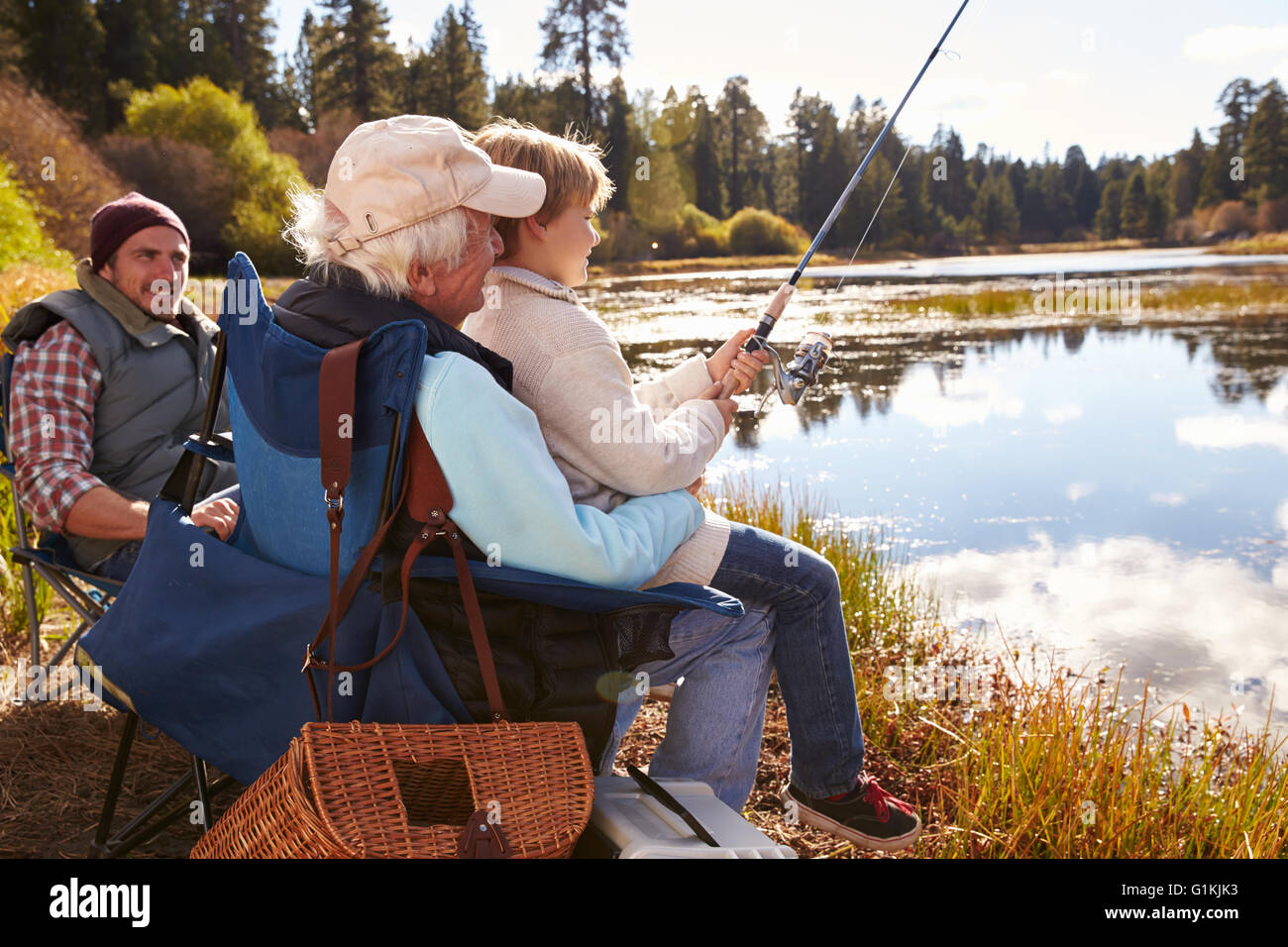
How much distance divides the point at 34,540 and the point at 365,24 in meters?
35.0

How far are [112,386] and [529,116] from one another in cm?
3406

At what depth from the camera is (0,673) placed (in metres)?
3.21

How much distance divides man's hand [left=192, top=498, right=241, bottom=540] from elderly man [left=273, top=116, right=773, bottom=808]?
414mm

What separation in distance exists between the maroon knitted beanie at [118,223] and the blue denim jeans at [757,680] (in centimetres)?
183

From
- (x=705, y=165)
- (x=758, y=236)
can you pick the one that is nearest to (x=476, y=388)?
(x=758, y=236)

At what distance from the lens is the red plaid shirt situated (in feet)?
8.27

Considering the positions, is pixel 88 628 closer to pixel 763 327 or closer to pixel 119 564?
pixel 119 564

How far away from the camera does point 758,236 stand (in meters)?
36.3

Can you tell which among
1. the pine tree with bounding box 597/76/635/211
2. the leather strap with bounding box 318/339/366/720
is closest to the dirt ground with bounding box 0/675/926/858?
the leather strap with bounding box 318/339/366/720

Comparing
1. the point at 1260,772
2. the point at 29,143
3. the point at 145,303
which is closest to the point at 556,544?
the point at 145,303

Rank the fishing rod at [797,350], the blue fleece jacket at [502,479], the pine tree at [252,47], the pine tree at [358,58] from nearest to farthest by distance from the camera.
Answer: the blue fleece jacket at [502,479], the fishing rod at [797,350], the pine tree at [358,58], the pine tree at [252,47]

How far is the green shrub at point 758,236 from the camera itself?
119ft

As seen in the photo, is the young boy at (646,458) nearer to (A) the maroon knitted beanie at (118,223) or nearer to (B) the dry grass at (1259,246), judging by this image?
(A) the maroon knitted beanie at (118,223)

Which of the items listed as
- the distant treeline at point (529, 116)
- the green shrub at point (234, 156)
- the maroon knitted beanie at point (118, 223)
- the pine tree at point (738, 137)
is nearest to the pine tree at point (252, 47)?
the distant treeline at point (529, 116)
